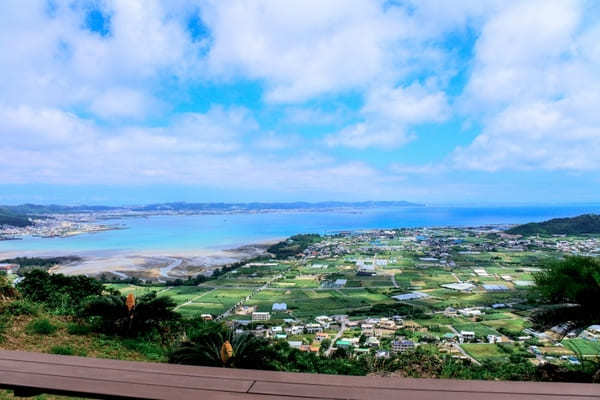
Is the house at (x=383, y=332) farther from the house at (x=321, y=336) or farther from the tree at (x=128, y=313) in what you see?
the tree at (x=128, y=313)

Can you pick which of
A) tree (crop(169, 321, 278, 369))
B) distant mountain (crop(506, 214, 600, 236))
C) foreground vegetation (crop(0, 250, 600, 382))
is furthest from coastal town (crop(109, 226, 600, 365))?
distant mountain (crop(506, 214, 600, 236))

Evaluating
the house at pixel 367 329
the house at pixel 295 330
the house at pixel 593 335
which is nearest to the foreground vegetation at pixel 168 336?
the house at pixel 367 329

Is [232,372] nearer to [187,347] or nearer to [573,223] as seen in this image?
[187,347]

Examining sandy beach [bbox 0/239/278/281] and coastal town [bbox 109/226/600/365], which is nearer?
coastal town [bbox 109/226/600/365]

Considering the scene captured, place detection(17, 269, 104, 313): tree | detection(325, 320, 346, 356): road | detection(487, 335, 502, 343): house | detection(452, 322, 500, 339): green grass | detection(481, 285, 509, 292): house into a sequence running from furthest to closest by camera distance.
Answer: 1. detection(481, 285, 509, 292): house
2. detection(452, 322, 500, 339): green grass
3. detection(487, 335, 502, 343): house
4. detection(325, 320, 346, 356): road
5. detection(17, 269, 104, 313): tree

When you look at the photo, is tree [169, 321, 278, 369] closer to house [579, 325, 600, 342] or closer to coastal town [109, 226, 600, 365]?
coastal town [109, 226, 600, 365]

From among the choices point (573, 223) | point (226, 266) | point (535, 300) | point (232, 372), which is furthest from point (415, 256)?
point (232, 372)
